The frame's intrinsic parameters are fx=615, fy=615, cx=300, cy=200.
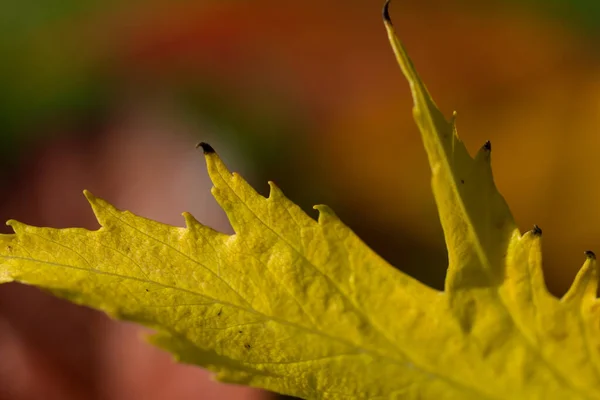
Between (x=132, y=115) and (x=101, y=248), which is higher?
(x=132, y=115)

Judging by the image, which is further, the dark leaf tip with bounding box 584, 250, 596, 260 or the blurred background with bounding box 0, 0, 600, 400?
the blurred background with bounding box 0, 0, 600, 400

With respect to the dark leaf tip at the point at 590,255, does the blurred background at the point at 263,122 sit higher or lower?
higher

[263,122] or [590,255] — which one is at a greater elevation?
[263,122]

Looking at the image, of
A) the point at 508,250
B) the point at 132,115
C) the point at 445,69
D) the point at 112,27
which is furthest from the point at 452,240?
the point at 112,27

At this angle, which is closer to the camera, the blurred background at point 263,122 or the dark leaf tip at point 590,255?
the dark leaf tip at point 590,255

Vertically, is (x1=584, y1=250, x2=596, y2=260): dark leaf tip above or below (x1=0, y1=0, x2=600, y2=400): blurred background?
below

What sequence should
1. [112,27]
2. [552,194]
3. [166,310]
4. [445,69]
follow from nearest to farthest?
[166,310] → [552,194] → [445,69] → [112,27]

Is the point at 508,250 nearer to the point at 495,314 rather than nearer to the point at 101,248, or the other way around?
the point at 495,314

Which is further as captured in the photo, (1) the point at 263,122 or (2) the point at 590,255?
(1) the point at 263,122
